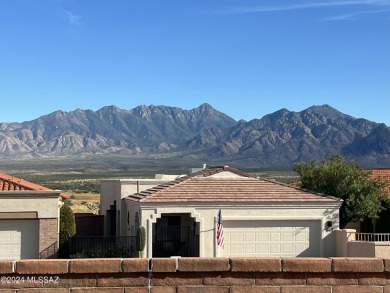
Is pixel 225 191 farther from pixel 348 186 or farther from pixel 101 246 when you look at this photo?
pixel 348 186

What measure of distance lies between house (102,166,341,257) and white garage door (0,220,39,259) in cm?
461

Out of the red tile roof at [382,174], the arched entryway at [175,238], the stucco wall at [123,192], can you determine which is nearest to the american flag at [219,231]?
the arched entryway at [175,238]

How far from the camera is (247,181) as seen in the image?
32719 millimetres

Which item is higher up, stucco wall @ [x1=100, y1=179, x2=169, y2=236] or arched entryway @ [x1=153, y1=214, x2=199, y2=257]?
stucco wall @ [x1=100, y1=179, x2=169, y2=236]

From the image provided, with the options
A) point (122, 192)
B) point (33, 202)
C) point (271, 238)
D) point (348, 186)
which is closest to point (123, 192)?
point (122, 192)

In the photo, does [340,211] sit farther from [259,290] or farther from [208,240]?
[259,290]

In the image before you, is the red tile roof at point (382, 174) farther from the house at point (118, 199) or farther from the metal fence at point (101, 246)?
the metal fence at point (101, 246)

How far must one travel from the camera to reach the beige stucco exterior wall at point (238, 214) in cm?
2995

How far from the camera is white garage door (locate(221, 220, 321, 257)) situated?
101ft

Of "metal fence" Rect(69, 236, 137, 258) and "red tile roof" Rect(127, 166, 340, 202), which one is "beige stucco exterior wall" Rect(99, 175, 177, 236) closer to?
"metal fence" Rect(69, 236, 137, 258)

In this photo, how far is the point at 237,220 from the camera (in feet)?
101

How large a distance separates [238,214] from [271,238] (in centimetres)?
181

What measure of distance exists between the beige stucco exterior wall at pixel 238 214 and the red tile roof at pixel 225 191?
0.27m

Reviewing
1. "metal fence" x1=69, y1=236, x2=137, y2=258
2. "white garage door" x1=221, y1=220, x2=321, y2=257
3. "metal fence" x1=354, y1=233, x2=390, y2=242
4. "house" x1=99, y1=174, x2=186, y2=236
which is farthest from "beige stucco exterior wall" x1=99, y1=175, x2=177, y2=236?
"metal fence" x1=354, y1=233, x2=390, y2=242
